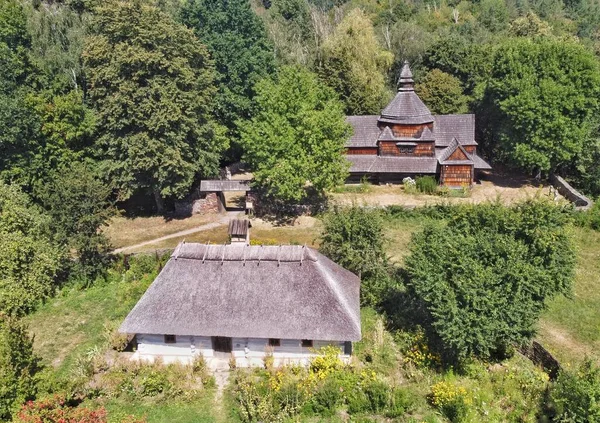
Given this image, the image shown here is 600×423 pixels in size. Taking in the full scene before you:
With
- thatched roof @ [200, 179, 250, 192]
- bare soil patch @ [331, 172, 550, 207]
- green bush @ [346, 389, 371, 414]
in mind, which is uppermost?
thatched roof @ [200, 179, 250, 192]

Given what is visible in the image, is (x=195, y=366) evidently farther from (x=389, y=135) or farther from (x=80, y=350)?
(x=389, y=135)

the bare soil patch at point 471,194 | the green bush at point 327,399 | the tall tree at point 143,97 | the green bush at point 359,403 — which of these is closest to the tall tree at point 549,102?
the bare soil patch at point 471,194

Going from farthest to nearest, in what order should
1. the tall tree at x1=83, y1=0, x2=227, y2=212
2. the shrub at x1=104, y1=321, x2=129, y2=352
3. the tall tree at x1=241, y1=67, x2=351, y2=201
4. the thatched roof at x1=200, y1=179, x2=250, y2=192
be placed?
the thatched roof at x1=200, y1=179, x2=250, y2=192 → the tall tree at x1=241, y1=67, x2=351, y2=201 → the tall tree at x1=83, y1=0, x2=227, y2=212 → the shrub at x1=104, y1=321, x2=129, y2=352

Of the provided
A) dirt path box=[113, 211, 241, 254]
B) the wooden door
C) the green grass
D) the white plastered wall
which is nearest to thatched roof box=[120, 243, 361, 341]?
the white plastered wall

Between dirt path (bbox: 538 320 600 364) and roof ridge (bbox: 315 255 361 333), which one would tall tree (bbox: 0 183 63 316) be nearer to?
roof ridge (bbox: 315 255 361 333)

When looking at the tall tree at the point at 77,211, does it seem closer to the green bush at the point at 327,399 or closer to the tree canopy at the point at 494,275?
the green bush at the point at 327,399

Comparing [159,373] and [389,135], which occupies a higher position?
[389,135]

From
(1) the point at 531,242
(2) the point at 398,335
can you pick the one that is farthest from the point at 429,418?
(1) the point at 531,242

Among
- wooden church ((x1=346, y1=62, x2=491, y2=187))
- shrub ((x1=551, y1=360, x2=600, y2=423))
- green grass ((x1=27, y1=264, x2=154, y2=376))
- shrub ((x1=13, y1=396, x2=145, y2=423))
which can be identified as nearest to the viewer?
shrub ((x1=551, y1=360, x2=600, y2=423))
